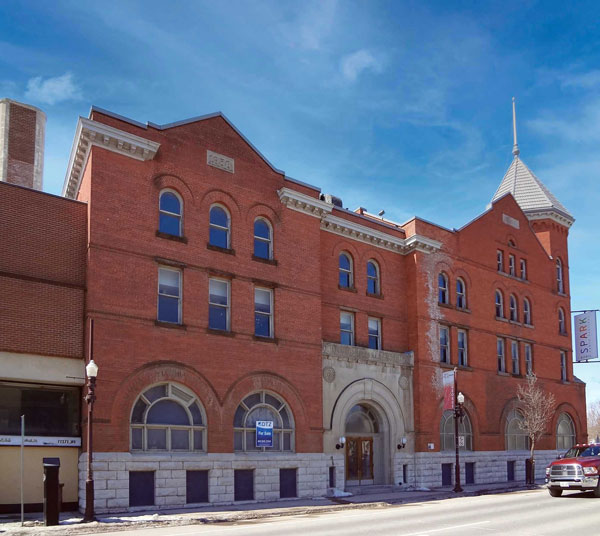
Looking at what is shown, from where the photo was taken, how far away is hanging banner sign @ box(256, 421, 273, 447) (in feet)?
91.1

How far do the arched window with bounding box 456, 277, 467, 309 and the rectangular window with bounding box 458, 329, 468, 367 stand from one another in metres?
1.48

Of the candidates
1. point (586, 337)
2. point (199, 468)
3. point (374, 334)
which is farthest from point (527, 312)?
point (199, 468)

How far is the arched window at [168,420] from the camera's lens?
24516mm

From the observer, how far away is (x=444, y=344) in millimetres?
37281

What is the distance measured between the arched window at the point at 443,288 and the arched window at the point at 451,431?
5.93m

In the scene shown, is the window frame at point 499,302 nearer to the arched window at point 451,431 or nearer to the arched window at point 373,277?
the arched window at point 451,431

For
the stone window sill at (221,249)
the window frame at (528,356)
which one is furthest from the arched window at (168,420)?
the window frame at (528,356)

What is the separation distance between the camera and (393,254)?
3634cm

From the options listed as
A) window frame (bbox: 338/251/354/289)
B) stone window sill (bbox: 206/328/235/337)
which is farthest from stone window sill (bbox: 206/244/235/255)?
window frame (bbox: 338/251/354/289)

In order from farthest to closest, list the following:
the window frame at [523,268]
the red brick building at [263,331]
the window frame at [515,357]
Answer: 1. the window frame at [523,268]
2. the window frame at [515,357]
3. the red brick building at [263,331]

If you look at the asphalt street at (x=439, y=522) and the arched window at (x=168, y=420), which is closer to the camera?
the asphalt street at (x=439, y=522)

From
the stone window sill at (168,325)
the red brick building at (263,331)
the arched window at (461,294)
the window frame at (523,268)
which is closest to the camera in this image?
the red brick building at (263,331)

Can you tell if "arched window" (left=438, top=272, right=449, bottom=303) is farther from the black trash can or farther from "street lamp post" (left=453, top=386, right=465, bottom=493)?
the black trash can

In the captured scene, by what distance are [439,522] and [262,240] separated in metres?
14.6
